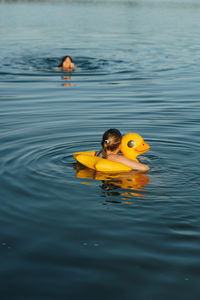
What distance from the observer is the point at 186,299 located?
4.44 meters

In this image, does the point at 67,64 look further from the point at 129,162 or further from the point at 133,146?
the point at 129,162

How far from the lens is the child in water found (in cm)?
760

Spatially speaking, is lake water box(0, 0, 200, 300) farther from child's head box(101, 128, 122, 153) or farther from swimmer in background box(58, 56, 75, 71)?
swimmer in background box(58, 56, 75, 71)

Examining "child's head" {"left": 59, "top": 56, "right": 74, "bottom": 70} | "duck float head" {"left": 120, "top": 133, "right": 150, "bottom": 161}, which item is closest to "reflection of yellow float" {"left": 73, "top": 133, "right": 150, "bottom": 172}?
"duck float head" {"left": 120, "top": 133, "right": 150, "bottom": 161}

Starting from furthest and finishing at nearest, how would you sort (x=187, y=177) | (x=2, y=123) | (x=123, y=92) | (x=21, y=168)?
1. (x=123, y=92)
2. (x=2, y=123)
3. (x=21, y=168)
4. (x=187, y=177)

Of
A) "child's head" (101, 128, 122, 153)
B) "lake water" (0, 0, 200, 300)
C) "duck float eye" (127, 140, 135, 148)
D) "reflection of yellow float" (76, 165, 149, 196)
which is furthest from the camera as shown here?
"duck float eye" (127, 140, 135, 148)

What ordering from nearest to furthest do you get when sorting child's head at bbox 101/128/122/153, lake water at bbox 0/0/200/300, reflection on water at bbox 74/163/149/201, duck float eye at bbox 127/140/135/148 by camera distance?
lake water at bbox 0/0/200/300 → reflection on water at bbox 74/163/149/201 → child's head at bbox 101/128/122/153 → duck float eye at bbox 127/140/135/148

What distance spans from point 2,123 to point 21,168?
11.3ft

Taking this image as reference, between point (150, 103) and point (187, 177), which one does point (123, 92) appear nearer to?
point (150, 103)

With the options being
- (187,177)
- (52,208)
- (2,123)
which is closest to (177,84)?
(2,123)

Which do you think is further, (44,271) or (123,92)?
(123,92)

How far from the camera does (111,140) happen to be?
765 cm

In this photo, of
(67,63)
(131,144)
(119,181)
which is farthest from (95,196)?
(67,63)

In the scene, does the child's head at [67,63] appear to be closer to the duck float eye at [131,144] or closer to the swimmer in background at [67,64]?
the swimmer in background at [67,64]
